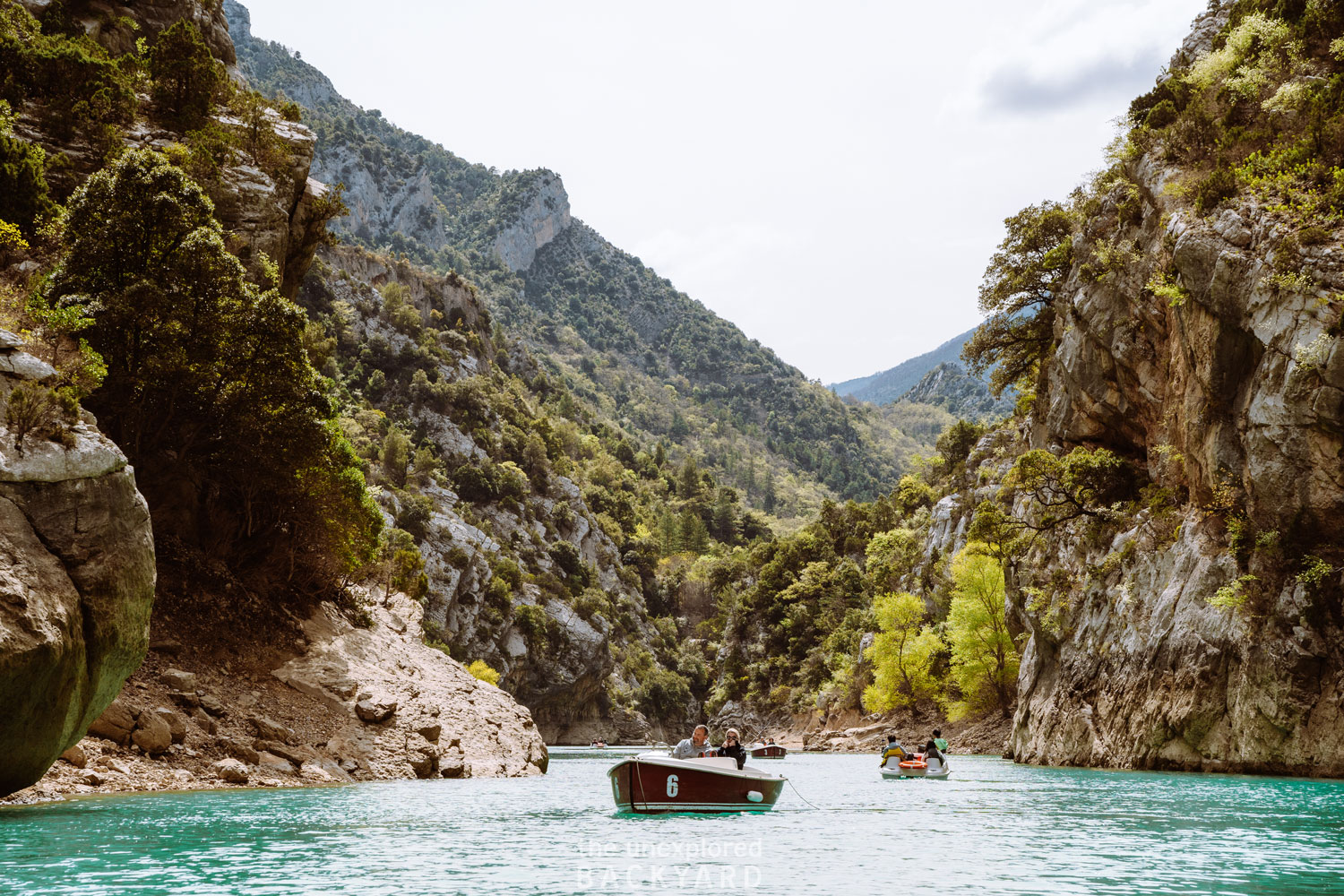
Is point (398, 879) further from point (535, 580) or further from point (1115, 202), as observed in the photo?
point (535, 580)

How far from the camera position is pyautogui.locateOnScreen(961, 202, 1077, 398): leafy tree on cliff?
181 ft

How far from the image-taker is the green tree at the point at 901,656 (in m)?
75.4

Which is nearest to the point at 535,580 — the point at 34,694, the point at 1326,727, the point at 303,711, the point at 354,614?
the point at 354,614

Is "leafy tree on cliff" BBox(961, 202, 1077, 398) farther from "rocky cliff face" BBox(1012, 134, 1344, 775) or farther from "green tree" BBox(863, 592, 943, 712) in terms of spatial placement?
"green tree" BBox(863, 592, 943, 712)

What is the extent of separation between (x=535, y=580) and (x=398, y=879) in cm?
10892

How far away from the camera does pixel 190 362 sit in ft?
95.2

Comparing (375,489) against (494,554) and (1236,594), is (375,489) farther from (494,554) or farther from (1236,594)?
(494,554)

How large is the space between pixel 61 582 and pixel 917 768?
34605mm

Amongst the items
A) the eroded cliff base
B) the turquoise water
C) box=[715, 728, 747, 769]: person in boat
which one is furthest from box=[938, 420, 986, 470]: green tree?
box=[715, 728, 747, 769]: person in boat

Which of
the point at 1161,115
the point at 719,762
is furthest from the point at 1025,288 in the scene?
the point at 719,762

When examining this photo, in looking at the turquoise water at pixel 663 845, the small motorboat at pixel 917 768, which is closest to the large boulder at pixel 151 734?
the turquoise water at pixel 663 845

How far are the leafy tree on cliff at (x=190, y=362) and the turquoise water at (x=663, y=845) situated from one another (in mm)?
11517

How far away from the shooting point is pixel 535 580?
4781 inches

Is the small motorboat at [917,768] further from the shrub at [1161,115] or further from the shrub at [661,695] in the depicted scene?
the shrub at [661,695]
